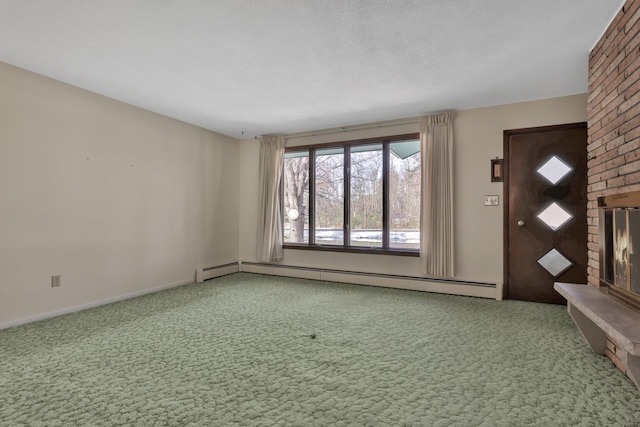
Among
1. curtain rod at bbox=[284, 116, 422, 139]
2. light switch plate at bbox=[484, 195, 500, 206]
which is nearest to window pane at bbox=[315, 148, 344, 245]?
curtain rod at bbox=[284, 116, 422, 139]

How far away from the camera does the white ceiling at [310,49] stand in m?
2.19

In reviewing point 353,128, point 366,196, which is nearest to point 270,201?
point 366,196

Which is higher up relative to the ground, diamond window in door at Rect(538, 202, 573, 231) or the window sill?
diamond window in door at Rect(538, 202, 573, 231)

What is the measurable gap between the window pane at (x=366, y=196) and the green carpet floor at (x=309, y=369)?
160 centimetres

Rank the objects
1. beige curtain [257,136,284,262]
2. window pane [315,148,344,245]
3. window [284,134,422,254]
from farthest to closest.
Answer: beige curtain [257,136,284,262] → window pane [315,148,344,245] → window [284,134,422,254]

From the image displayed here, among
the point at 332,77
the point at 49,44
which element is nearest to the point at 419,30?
the point at 332,77

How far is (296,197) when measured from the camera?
221 inches

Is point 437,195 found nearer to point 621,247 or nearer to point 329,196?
point 329,196

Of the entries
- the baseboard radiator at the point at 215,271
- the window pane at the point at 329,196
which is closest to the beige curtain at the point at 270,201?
the baseboard radiator at the point at 215,271

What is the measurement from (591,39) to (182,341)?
4224 mm

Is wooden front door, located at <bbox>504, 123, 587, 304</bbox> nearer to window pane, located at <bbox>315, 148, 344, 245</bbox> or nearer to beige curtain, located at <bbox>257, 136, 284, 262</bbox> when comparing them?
window pane, located at <bbox>315, 148, 344, 245</bbox>

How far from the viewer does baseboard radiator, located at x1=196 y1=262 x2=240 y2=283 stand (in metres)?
5.02

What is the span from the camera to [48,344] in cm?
256

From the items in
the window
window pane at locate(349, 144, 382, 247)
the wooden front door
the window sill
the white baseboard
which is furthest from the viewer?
window pane at locate(349, 144, 382, 247)
